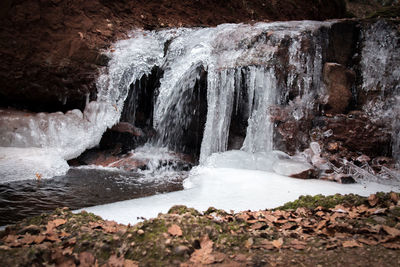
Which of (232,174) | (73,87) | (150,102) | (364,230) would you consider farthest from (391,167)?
(73,87)

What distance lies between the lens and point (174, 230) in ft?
6.20

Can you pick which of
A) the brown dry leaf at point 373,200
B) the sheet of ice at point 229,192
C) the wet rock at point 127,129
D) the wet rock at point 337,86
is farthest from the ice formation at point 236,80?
the brown dry leaf at point 373,200

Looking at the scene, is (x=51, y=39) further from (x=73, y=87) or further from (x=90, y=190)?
(x=90, y=190)

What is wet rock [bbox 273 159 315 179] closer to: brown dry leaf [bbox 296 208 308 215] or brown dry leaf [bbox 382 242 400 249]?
brown dry leaf [bbox 296 208 308 215]

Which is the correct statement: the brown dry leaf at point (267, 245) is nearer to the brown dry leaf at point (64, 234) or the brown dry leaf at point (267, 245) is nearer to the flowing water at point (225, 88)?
the brown dry leaf at point (64, 234)

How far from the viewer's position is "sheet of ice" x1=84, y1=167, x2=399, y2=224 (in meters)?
3.09

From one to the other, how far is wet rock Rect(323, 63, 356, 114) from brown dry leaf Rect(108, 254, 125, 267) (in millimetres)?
5742

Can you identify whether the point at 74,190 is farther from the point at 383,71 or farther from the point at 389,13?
Result: the point at 389,13

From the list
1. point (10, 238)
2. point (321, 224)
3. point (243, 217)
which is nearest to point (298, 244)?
point (321, 224)

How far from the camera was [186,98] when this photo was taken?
261 inches

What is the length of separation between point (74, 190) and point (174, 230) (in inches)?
108

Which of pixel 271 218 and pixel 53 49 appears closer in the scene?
pixel 271 218

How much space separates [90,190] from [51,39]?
4.11 m

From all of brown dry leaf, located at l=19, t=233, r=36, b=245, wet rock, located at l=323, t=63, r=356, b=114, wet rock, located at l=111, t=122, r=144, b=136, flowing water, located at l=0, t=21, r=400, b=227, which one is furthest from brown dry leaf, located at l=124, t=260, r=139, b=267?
wet rock, located at l=323, t=63, r=356, b=114
